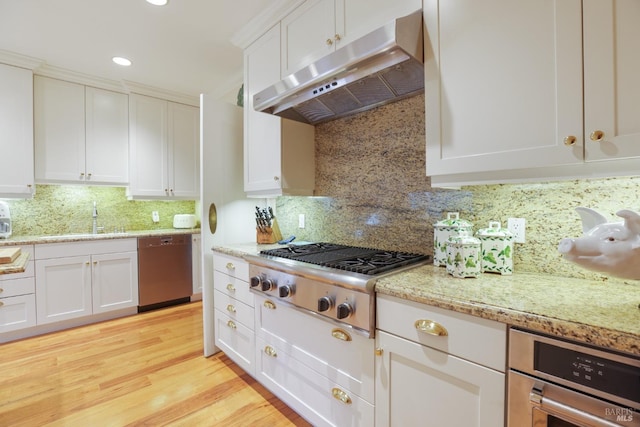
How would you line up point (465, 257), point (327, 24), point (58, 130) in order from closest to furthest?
point (465, 257)
point (327, 24)
point (58, 130)

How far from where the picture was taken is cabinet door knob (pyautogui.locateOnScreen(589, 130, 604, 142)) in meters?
0.88

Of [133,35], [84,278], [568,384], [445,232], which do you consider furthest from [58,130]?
[568,384]

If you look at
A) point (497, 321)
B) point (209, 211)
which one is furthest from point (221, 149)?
point (497, 321)

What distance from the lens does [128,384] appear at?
1965 millimetres

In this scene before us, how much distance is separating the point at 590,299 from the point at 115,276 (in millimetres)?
3707

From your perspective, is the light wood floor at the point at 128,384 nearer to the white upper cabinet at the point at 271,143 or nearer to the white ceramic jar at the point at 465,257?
the white ceramic jar at the point at 465,257

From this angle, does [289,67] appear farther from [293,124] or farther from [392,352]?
[392,352]

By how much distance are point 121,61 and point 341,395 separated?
11.0ft

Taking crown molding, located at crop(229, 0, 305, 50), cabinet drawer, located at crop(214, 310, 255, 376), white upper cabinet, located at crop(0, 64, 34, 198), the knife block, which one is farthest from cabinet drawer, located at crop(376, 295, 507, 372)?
white upper cabinet, located at crop(0, 64, 34, 198)

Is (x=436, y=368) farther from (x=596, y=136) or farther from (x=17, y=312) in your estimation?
(x=17, y=312)

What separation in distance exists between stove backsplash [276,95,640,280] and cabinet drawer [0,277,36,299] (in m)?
2.32

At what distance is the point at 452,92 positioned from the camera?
118 cm

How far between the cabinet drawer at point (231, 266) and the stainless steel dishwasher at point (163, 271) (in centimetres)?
145

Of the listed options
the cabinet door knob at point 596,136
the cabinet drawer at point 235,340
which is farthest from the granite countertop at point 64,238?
the cabinet door knob at point 596,136
